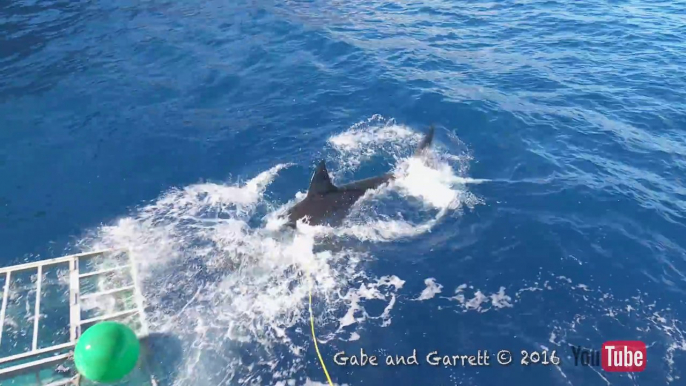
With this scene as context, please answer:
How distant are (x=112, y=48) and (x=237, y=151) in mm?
13902

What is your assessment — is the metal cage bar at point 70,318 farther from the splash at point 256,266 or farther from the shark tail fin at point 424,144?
the shark tail fin at point 424,144

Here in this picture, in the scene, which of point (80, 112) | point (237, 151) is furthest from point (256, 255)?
point (80, 112)

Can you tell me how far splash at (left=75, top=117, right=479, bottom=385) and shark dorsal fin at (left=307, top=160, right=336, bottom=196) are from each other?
130 centimetres

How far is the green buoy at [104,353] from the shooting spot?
29.9ft

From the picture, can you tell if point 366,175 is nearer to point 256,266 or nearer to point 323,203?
point 323,203

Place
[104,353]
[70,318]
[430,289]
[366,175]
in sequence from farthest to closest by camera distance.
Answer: [366,175] → [430,289] → [70,318] → [104,353]

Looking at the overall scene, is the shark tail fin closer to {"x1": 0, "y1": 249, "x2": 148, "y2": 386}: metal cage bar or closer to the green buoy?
{"x1": 0, "y1": 249, "x2": 148, "y2": 386}: metal cage bar

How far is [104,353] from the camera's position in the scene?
360 inches

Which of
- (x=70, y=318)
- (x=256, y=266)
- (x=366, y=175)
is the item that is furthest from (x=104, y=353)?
(x=366, y=175)

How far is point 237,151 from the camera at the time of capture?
20.0 m

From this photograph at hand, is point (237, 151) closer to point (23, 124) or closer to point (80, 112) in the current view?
point (80, 112)

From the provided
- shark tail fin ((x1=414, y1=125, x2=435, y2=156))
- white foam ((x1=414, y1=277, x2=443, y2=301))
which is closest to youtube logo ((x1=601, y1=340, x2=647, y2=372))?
white foam ((x1=414, y1=277, x2=443, y2=301))

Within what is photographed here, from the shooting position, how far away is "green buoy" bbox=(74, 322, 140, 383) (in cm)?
910

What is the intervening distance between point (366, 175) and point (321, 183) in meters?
3.51
